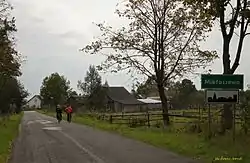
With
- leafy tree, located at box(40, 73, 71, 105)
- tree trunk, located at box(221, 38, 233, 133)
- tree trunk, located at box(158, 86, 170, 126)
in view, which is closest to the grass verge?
tree trunk, located at box(221, 38, 233, 133)

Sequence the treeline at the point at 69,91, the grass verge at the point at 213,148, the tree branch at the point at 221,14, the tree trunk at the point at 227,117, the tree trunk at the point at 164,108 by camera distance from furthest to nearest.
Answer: the treeline at the point at 69,91 < the tree trunk at the point at 164,108 < the tree trunk at the point at 227,117 < the tree branch at the point at 221,14 < the grass verge at the point at 213,148

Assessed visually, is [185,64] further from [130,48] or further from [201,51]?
[130,48]

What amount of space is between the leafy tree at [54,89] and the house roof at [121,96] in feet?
75.0

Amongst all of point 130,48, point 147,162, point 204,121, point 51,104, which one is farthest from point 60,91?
point 147,162

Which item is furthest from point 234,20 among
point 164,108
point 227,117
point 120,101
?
point 120,101

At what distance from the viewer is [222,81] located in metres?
17.5

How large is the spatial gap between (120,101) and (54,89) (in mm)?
37396

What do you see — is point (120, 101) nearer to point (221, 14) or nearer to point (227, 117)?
point (227, 117)

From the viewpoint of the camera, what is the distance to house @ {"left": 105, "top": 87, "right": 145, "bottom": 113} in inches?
4529

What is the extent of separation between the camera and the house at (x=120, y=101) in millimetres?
115044

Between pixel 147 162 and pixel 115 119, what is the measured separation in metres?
31.2

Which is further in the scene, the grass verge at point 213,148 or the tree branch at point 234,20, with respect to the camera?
the tree branch at point 234,20

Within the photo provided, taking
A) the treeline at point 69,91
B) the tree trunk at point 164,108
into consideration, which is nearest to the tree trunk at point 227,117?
the tree trunk at point 164,108

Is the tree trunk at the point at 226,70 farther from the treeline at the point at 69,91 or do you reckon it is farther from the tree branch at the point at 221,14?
the treeline at the point at 69,91
